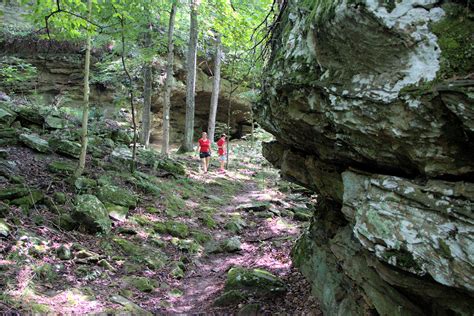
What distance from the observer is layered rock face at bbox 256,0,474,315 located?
3012 millimetres

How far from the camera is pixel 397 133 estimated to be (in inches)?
133

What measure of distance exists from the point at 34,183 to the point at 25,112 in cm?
482

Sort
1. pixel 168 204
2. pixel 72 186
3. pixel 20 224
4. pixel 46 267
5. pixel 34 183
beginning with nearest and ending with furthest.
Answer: pixel 46 267, pixel 20 224, pixel 34 183, pixel 72 186, pixel 168 204

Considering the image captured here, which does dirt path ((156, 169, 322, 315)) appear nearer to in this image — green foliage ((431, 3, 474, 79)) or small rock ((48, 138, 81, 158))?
green foliage ((431, 3, 474, 79))

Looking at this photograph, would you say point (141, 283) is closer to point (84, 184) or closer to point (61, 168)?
point (84, 184)

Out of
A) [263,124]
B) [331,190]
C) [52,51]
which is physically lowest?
[331,190]

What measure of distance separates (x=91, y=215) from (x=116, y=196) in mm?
1368

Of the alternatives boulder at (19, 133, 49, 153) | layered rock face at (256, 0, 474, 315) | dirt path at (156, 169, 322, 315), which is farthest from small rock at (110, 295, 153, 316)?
boulder at (19, 133, 49, 153)

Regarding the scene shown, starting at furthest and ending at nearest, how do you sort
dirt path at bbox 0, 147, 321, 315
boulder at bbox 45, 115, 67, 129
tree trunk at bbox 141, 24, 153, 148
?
tree trunk at bbox 141, 24, 153, 148 → boulder at bbox 45, 115, 67, 129 → dirt path at bbox 0, 147, 321, 315

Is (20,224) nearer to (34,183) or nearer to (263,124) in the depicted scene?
(34,183)

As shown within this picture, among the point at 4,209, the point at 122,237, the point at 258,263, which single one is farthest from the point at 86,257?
the point at 258,263

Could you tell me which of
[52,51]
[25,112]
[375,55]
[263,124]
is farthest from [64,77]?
[375,55]

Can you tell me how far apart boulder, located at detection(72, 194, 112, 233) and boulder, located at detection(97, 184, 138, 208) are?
0.63 meters

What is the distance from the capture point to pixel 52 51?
73.6ft
